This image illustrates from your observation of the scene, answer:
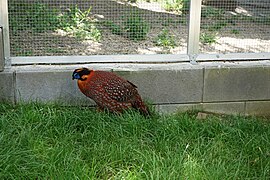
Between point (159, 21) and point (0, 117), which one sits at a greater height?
point (159, 21)

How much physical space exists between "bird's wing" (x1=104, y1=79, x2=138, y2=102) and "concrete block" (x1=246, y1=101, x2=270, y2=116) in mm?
1396

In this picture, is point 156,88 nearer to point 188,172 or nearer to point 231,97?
point 231,97

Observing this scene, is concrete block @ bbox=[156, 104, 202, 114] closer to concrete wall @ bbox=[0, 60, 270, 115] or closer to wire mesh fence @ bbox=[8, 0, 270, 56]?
concrete wall @ bbox=[0, 60, 270, 115]

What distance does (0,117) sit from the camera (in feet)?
A: 13.7

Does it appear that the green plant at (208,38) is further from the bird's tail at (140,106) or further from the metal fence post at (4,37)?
Answer: the metal fence post at (4,37)

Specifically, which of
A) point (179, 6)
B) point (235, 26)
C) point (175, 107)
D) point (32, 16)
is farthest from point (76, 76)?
point (235, 26)

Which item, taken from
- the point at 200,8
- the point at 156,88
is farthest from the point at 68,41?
the point at 200,8

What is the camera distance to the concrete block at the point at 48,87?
471 cm

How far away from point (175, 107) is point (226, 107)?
555 mm

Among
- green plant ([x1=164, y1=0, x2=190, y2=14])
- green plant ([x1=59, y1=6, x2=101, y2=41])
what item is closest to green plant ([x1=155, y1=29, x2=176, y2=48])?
green plant ([x1=164, y1=0, x2=190, y2=14])

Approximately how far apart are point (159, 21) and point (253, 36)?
1046mm

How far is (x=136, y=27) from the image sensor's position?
16.1 feet

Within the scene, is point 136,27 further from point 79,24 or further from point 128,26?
point 79,24

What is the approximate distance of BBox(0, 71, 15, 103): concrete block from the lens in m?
4.65
